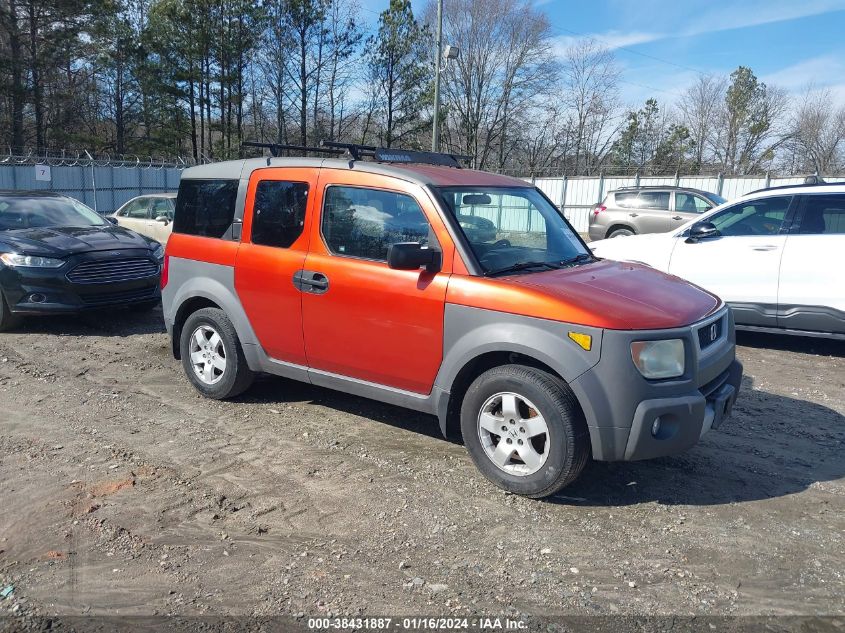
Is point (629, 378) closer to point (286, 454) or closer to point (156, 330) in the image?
point (286, 454)

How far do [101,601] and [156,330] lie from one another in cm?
580

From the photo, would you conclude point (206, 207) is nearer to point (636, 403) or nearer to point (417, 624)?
point (636, 403)

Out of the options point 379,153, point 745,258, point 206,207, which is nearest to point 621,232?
point 745,258

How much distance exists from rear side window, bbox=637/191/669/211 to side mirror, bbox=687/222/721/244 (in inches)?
366

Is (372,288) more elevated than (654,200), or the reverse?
(654,200)

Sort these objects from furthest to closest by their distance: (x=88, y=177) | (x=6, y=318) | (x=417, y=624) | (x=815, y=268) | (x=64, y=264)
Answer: (x=88, y=177), (x=6, y=318), (x=64, y=264), (x=815, y=268), (x=417, y=624)

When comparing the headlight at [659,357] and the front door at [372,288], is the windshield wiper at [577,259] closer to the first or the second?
the front door at [372,288]

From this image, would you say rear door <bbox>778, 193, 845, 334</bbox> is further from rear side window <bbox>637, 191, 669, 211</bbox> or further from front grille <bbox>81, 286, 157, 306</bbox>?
rear side window <bbox>637, 191, 669, 211</bbox>

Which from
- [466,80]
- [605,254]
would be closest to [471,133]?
[466,80]

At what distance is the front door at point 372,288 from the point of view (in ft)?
14.0

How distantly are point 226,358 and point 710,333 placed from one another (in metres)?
3.59

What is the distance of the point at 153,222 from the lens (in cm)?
1520

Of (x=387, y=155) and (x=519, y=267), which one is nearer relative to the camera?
(x=519, y=267)

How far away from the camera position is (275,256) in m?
5.00
